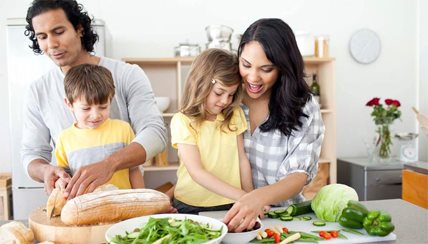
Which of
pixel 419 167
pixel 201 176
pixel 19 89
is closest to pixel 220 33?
pixel 19 89

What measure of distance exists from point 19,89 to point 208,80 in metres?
2.03

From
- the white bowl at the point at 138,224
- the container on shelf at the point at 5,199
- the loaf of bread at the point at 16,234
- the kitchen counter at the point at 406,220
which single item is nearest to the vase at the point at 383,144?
the kitchen counter at the point at 406,220

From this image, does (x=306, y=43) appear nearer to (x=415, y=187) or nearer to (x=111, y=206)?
(x=415, y=187)

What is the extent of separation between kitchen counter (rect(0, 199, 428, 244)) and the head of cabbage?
0.54 ft

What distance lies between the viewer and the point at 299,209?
1424 millimetres

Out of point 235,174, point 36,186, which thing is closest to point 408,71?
point 235,174

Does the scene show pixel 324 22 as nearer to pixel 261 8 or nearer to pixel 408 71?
pixel 261 8

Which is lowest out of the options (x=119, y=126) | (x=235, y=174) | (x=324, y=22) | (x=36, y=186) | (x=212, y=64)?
(x=36, y=186)

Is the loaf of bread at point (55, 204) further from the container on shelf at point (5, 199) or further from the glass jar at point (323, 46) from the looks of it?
the glass jar at point (323, 46)

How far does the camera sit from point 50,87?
1.81 meters

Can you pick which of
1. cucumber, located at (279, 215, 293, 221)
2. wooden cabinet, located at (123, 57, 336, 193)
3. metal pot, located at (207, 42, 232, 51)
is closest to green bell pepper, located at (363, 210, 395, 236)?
cucumber, located at (279, 215, 293, 221)

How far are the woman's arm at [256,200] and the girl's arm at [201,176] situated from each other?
0.49 ft

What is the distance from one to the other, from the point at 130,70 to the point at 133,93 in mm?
109

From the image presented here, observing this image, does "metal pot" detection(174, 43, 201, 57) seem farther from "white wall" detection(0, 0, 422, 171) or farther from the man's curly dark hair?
the man's curly dark hair
